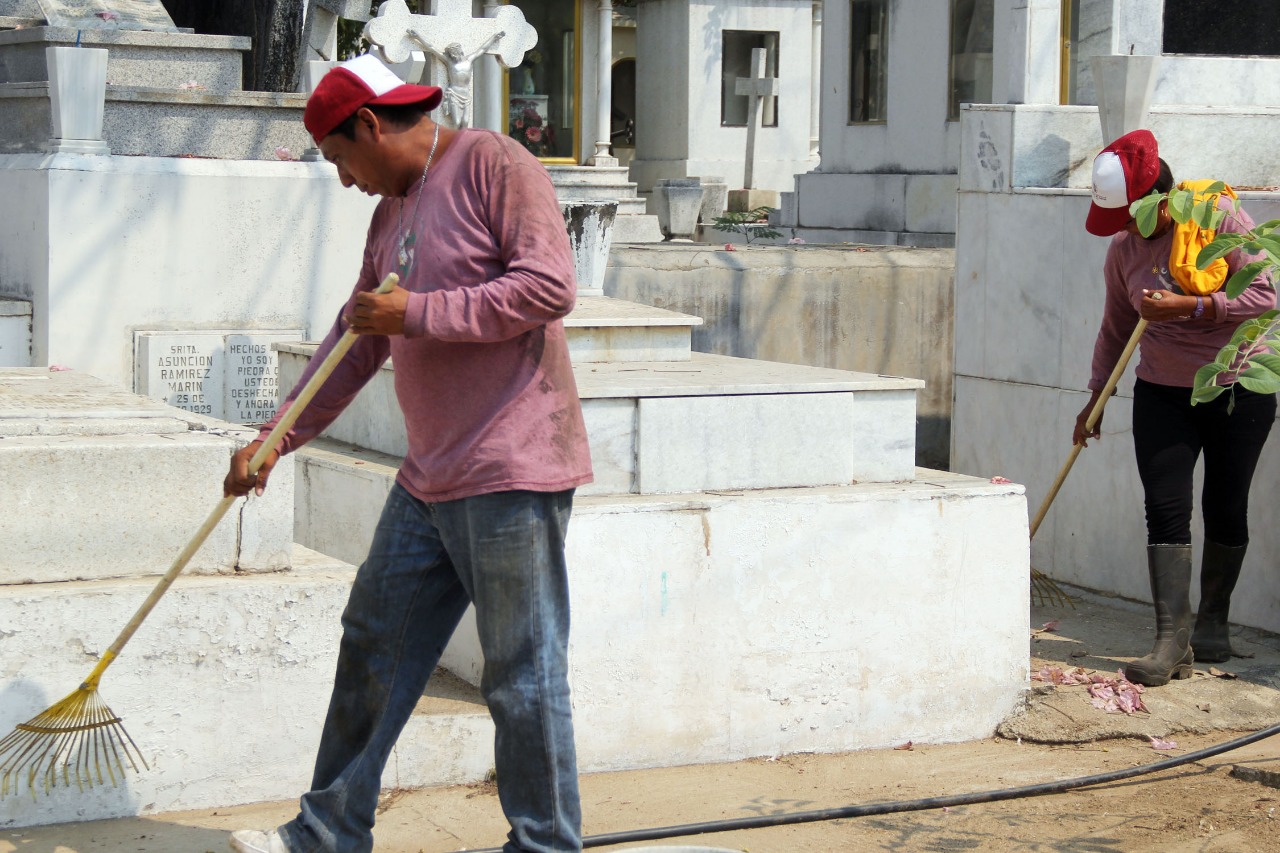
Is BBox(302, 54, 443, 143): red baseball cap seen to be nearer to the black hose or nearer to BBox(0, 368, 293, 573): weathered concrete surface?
BBox(0, 368, 293, 573): weathered concrete surface

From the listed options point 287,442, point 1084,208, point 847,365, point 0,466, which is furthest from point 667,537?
point 847,365

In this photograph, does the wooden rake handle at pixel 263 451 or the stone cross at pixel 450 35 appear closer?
the wooden rake handle at pixel 263 451

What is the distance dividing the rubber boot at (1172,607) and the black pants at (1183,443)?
0.18ft

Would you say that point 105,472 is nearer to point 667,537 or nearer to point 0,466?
point 0,466

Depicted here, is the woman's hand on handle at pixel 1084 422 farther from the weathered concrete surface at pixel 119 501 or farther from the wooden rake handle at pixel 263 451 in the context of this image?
the wooden rake handle at pixel 263 451

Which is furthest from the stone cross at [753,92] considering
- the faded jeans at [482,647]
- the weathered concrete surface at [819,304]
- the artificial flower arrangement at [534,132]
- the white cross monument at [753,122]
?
the faded jeans at [482,647]

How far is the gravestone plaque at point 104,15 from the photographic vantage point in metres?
8.86

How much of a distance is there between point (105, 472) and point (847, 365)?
6.09 metres

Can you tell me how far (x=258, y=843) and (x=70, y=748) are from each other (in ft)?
1.93

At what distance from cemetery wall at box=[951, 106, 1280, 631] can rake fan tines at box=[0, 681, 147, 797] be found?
4290 mm

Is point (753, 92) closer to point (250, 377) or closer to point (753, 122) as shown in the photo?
point (753, 122)

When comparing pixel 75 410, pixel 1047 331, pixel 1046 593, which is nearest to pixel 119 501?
pixel 75 410

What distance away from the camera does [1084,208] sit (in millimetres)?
6980

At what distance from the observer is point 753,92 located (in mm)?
25875
